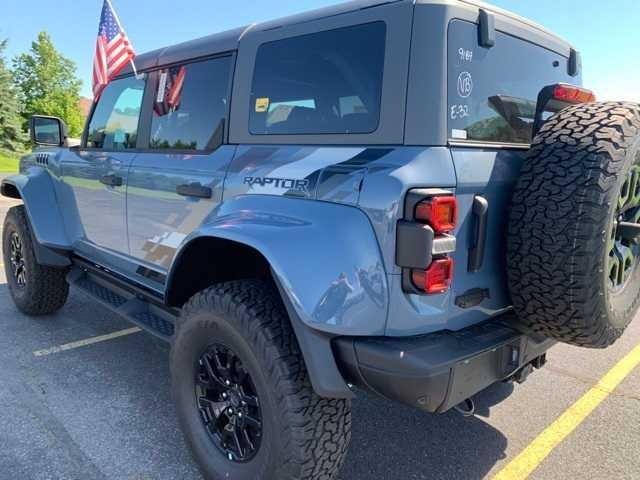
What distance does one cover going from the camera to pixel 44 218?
3.95 metres

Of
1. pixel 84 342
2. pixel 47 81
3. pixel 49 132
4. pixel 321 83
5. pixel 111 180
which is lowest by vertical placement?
pixel 84 342

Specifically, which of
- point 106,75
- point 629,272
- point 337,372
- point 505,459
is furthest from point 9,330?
point 629,272

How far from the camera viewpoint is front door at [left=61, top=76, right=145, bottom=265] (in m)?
3.29

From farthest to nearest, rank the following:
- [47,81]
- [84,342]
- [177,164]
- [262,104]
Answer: [47,81] → [84,342] → [177,164] → [262,104]

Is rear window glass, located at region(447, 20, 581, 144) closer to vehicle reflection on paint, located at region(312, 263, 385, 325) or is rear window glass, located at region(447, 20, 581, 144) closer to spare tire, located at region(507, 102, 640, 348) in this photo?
spare tire, located at region(507, 102, 640, 348)

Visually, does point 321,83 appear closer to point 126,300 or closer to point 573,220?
point 573,220

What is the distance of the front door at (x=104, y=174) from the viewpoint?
329cm

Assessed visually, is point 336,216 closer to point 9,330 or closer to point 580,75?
point 580,75

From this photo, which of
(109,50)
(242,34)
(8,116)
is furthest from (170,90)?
(8,116)

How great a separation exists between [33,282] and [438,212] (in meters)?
3.69

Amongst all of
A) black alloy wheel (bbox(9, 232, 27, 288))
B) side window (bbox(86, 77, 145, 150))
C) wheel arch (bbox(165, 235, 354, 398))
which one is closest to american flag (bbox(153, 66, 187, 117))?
side window (bbox(86, 77, 145, 150))

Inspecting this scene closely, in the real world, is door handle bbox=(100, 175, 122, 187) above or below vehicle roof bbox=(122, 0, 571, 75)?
below

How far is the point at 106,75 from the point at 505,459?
365 cm

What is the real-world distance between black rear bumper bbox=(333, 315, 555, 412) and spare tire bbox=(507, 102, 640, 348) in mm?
248
